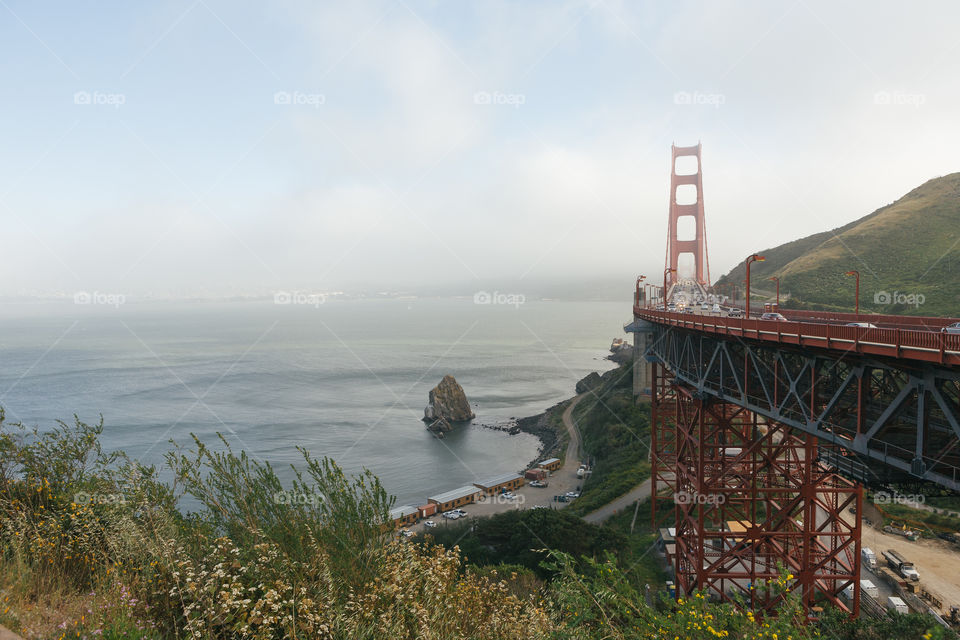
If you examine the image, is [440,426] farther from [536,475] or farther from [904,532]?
[904,532]

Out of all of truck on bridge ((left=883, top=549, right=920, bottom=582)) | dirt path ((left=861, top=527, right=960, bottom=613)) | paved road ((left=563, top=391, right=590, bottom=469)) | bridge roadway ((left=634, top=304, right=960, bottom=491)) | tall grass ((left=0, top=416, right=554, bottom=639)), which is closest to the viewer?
tall grass ((left=0, top=416, right=554, bottom=639))

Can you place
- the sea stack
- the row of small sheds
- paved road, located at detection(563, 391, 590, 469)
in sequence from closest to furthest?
the row of small sheds
paved road, located at detection(563, 391, 590, 469)
the sea stack

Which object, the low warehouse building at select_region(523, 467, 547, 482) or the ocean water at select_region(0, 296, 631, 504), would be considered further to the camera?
the ocean water at select_region(0, 296, 631, 504)

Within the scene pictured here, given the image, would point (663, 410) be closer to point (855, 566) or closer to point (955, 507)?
point (855, 566)

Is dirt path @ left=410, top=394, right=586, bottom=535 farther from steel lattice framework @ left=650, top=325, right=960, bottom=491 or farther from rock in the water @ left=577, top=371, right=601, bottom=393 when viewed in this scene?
rock in the water @ left=577, top=371, right=601, bottom=393

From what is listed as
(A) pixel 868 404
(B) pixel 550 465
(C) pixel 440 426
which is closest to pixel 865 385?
(A) pixel 868 404

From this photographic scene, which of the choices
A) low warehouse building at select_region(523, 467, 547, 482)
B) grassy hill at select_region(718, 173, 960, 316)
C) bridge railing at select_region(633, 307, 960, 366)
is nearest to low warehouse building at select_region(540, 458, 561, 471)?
low warehouse building at select_region(523, 467, 547, 482)
